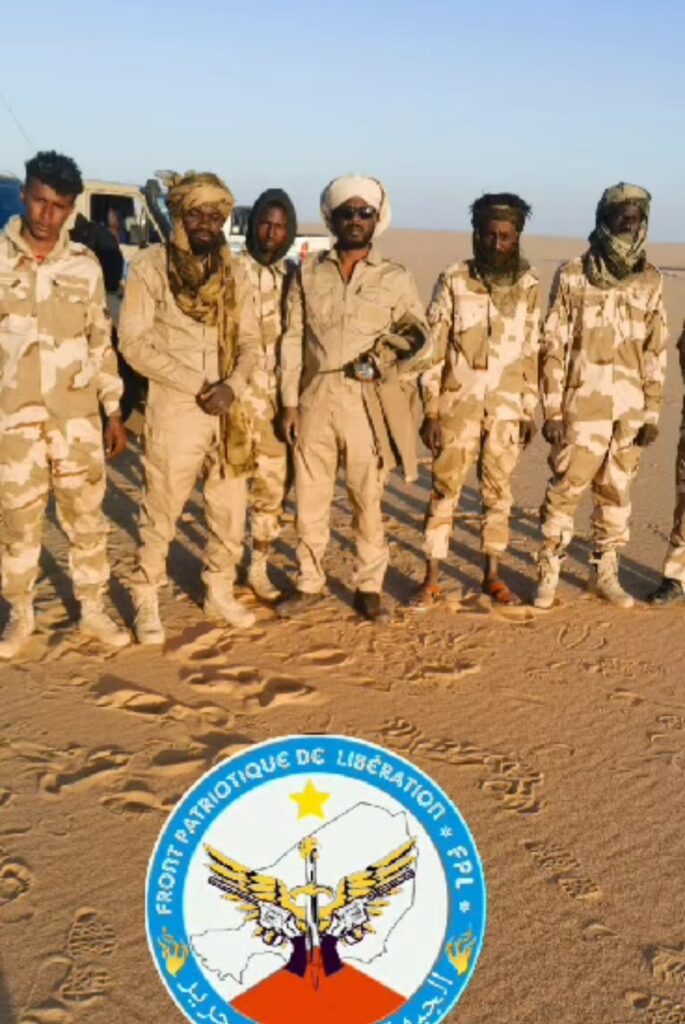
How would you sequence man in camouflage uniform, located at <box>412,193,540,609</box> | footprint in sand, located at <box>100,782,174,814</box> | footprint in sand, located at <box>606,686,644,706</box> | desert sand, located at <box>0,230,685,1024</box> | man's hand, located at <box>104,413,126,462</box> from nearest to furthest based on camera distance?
desert sand, located at <box>0,230,685,1024</box> → footprint in sand, located at <box>100,782,174,814</box> → footprint in sand, located at <box>606,686,644,706</box> → man's hand, located at <box>104,413,126,462</box> → man in camouflage uniform, located at <box>412,193,540,609</box>

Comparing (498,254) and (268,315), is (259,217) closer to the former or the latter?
(268,315)

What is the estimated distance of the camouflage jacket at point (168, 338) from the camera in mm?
3951

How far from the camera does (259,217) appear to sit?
4.57m

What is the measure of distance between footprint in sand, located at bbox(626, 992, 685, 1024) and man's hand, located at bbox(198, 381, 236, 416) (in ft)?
8.55

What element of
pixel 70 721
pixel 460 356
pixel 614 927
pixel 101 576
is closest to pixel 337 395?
pixel 460 356

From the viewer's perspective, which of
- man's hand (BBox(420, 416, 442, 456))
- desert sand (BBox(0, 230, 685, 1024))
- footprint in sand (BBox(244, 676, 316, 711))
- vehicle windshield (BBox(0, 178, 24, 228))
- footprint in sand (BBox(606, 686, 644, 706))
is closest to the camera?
desert sand (BBox(0, 230, 685, 1024))

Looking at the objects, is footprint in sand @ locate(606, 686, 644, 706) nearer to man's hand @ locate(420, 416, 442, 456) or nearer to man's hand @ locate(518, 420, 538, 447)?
man's hand @ locate(518, 420, 538, 447)

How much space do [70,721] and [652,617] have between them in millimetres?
2962

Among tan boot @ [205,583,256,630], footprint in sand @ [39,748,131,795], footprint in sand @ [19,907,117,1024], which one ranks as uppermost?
tan boot @ [205,583,256,630]

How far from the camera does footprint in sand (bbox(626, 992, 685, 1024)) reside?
2.37 metres

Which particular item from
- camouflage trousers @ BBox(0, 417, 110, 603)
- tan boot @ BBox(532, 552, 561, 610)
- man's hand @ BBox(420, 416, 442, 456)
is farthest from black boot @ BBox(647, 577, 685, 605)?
camouflage trousers @ BBox(0, 417, 110, 603)

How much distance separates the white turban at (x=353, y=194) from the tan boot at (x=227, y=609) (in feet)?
5.71

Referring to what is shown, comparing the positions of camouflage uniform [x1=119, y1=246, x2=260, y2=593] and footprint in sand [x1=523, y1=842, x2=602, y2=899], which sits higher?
camouflage uniform [x1=119, y1=246, x2=260, y2=593]

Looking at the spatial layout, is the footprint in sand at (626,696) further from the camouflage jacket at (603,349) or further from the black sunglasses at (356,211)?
the black sunglasses at (356,211)
